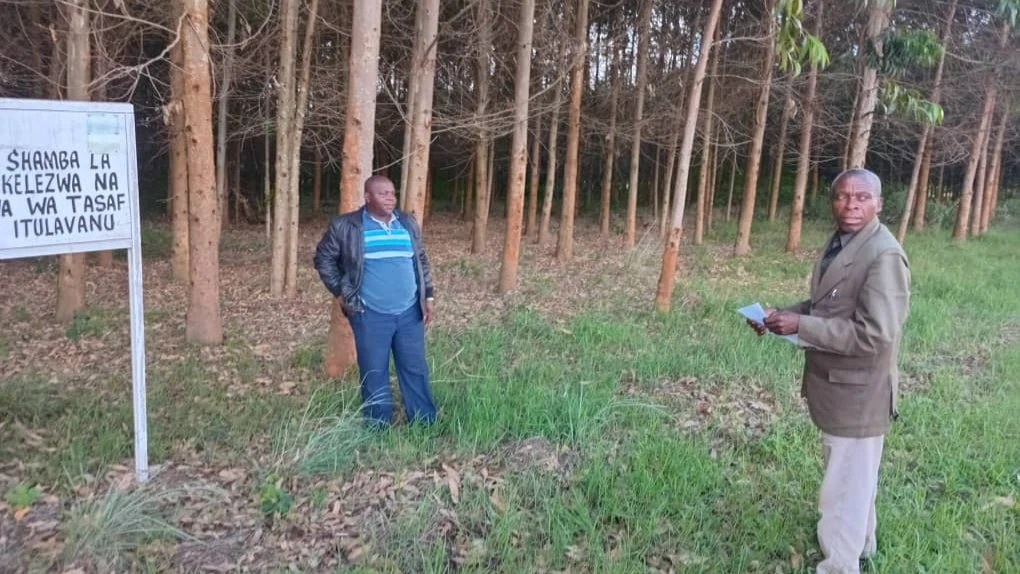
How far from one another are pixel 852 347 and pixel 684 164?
5.81 meters

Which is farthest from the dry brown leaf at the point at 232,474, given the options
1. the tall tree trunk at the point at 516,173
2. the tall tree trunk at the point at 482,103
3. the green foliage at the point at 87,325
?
the tall tree trunk at the point at 516,173

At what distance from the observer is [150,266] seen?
45.0 ft

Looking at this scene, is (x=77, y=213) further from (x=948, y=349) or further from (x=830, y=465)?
(x=948, y=349)

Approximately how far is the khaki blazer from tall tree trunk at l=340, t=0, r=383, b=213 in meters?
4.08

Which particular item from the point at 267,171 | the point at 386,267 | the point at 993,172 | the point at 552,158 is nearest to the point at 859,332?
the point at 386,267

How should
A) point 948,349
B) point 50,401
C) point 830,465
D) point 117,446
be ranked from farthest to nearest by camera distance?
point 948,349 → point 50,401 → point 117,446 → point 830,465

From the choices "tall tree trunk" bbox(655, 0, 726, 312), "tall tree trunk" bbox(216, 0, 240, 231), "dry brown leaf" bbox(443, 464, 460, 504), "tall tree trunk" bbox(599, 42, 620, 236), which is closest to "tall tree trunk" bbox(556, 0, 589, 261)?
"tall tree trunk" bbox(599, 42, 620, 236)

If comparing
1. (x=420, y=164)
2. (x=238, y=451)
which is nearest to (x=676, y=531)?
(x=238, y=451)

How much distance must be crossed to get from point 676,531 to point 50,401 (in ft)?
16.6

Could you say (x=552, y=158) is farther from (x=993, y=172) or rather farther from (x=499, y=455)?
(x=993, y=172)

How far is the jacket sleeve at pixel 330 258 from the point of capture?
188 inches

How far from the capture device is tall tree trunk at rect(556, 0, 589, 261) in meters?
11.8

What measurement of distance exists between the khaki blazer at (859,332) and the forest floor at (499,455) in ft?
2.96

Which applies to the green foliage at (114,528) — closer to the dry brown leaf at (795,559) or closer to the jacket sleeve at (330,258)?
the jacket sleeve at (330,258)
